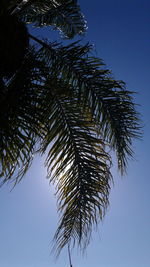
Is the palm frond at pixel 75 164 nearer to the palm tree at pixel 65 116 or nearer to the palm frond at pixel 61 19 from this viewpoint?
the palm tree at pixel 65 116

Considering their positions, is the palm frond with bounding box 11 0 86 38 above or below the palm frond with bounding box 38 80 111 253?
above

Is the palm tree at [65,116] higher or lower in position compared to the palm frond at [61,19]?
lower

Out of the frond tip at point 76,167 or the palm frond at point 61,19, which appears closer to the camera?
the frond tip at point 76,167

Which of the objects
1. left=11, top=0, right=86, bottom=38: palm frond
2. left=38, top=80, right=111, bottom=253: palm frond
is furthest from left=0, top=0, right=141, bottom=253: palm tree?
left=11, top=0, right=86, bottom=38: palm frond

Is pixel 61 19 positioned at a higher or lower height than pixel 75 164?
higher

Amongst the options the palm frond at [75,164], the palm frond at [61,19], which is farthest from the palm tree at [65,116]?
the palm frond at [61,19]

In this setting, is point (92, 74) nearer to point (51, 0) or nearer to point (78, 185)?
point (78, 185)

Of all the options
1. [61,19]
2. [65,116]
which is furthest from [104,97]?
[61,19]

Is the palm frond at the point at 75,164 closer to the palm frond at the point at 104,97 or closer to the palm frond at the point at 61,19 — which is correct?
the palm frond at the point at 104,97

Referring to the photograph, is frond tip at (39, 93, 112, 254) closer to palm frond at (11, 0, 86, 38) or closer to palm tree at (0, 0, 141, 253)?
palm tree at (0, 0, 141, 253)

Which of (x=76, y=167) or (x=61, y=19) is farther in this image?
(x=61, y=19)

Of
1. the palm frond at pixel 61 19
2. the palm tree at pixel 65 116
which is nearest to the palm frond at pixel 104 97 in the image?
the palm tree at pixel 65 116

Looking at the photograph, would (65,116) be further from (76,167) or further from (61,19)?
(61,19)

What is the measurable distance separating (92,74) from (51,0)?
95.5 inches
